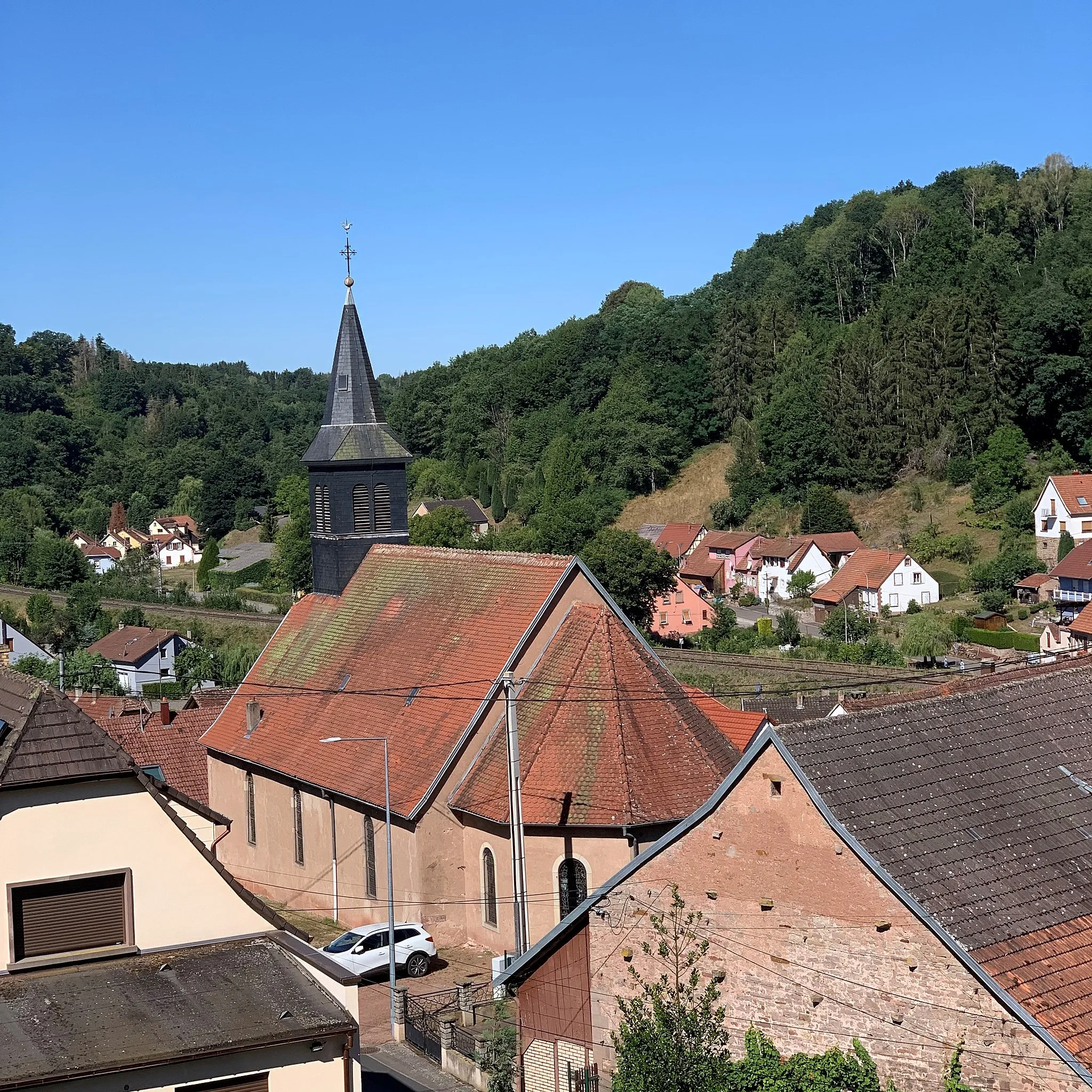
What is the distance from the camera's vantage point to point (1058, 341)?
8094 centimetres

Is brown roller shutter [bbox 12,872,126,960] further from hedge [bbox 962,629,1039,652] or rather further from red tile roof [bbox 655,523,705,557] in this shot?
red tile roof [bbox 655,523,705,557]

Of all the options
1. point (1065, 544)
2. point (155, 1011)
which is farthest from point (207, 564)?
point (155, 1011)

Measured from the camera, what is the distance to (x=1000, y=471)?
7725cm

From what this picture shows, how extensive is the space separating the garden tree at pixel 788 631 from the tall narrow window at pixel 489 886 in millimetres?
39826

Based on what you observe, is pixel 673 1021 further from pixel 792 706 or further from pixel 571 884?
pixel 792 706

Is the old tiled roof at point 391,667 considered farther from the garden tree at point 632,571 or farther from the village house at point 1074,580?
the village house at point 1074,580

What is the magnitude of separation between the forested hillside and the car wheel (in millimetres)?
51970

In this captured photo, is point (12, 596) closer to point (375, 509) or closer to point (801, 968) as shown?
point (375, 509)

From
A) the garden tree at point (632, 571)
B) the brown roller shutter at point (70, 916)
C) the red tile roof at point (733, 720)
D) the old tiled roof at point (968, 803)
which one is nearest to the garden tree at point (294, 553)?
the garden tree at point (632, 571)

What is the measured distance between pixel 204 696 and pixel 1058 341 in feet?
189

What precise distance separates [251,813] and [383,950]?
9413 mm

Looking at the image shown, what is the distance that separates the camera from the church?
81.5ft

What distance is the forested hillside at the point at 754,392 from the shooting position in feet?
273

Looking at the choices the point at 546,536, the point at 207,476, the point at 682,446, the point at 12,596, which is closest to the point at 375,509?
the point at 546,536
